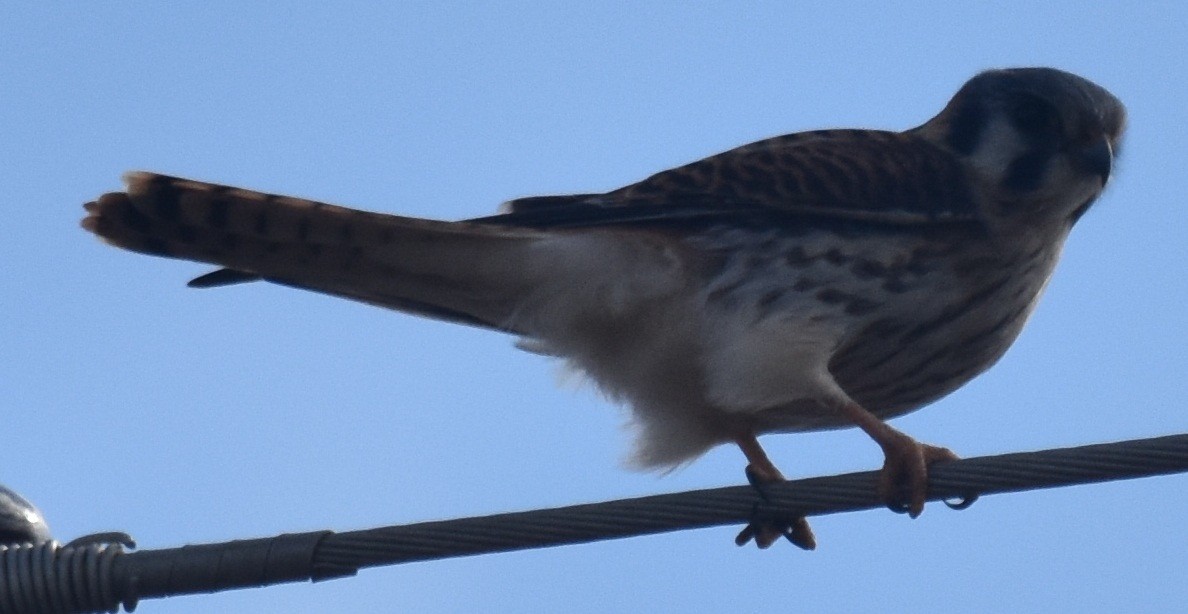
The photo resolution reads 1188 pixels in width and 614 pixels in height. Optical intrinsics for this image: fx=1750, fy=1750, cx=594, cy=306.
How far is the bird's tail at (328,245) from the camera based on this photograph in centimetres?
414

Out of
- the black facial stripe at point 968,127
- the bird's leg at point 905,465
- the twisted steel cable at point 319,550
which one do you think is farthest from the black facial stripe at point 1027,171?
the twisted steel cable at point 319,550

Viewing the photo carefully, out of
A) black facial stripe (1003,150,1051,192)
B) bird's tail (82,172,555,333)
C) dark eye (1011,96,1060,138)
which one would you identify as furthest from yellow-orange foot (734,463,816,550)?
dark eye (1011,96,1060,138)

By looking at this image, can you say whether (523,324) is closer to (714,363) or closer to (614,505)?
(714,363)

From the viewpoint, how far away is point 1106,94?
4883mm

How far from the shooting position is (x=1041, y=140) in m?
4.84

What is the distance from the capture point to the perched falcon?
4277 millimetres

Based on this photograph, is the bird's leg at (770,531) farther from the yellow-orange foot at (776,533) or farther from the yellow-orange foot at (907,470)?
the yellow-orange foot at (907,470)

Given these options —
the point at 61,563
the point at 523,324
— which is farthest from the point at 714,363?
the point at 61,563

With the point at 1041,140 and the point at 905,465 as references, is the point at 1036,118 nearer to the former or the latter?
the point at 1041,140

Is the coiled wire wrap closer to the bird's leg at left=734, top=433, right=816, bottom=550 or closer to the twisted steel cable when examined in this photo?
the twisted steel cable

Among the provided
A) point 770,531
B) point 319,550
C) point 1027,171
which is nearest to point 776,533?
point 770,531

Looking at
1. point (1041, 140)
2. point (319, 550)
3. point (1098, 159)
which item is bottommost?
point (319, 550)

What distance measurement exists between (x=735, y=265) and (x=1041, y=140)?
102cm

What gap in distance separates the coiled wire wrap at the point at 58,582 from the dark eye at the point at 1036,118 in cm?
288
